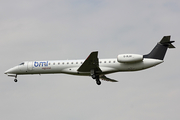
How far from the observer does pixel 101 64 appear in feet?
122

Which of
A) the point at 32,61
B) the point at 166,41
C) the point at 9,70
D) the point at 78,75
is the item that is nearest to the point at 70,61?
the point at 78,75

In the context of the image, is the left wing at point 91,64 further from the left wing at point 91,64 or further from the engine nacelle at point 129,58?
the engine nacelle at point 129,58

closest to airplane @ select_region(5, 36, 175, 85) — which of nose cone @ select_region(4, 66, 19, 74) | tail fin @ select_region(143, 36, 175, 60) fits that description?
tail fin @ select_region(143, 36, 175, 60)

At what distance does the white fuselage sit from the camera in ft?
120

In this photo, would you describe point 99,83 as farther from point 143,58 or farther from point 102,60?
point 143,58

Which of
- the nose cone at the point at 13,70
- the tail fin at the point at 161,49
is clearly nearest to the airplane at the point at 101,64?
the tail fin at the point at 161,49

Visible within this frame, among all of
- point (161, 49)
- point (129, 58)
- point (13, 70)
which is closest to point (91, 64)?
point (129, 58)

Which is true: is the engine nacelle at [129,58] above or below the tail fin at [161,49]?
below

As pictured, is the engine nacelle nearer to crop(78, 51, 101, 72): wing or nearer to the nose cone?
crop(78, 51, 101, 72): wing

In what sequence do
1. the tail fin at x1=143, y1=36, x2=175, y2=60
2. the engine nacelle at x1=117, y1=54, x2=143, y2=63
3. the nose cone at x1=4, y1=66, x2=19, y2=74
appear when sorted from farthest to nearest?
1. the nose cone at x1=4, y1=66, x2=19, y2=74
2. the tail fin at x1=143, y1=36, x2=175, y2=60
3. the engine nacelle at x1=117, y1=54, x2=143, y2=63

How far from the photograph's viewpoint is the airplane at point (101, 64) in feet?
118

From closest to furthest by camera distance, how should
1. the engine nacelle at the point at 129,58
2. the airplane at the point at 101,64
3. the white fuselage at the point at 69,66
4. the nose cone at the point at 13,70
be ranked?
the engine nacelle at the point at 129,58 < the airplane at the point at 101,64 < the white fuselage at the point at 69,66 < the nose cone at the point at 13,70

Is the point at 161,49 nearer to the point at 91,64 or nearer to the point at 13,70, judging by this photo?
the point at 91,64

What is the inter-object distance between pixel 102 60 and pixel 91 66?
164cm
